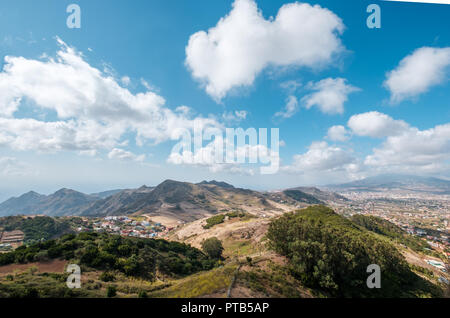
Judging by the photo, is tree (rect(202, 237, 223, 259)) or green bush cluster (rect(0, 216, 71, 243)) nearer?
tree (rect(202, 237, 223, 259))

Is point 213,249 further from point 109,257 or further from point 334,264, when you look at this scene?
point 334,264

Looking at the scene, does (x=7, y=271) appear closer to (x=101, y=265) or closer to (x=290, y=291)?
(x=101, y=265)

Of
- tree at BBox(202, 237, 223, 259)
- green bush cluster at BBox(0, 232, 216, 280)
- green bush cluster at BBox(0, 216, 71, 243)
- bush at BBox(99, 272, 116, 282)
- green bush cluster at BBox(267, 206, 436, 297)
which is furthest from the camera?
green bush cluster at BBox(0, 216, 71, 243)

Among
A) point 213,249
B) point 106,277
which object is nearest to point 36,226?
point 213,249

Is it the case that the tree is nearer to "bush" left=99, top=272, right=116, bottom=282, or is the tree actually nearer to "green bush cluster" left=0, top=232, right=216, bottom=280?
"green bush cluster" left=0, top=232, right=216, bottom=280

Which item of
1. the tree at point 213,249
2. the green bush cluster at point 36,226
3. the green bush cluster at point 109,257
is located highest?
the green bush cluster at point 109,257

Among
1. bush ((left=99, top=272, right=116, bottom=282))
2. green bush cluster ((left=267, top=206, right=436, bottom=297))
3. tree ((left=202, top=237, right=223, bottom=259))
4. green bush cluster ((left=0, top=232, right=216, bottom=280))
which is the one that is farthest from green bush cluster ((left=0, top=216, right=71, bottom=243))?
green bush cluster ((left=267, top=206, right=436, bottom=297))

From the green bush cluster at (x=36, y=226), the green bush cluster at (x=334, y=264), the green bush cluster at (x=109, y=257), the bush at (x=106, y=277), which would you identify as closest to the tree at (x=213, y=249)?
the green bush cluster at (x=109, y=257)

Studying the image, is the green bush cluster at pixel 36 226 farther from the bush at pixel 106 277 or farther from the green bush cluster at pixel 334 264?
the green bush cluster at pixel 334 264

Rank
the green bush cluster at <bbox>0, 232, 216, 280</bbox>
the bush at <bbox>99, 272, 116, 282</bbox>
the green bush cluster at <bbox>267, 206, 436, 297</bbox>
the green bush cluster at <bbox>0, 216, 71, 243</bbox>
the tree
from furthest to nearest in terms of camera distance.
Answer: the green bush cluster at <bbox>0, 216, 71, 243</bbox>, the tree, the green bush cluster at <bbox>0, 232, 216, 280</bbox>, the bush at <bbox>99, 272, 116, 282</bbox>, the green bush cluster at <bbox>267, 206, 436, 297</bbox>
